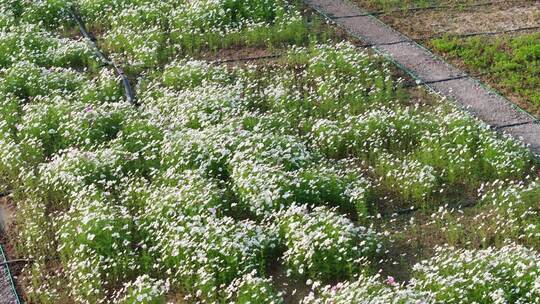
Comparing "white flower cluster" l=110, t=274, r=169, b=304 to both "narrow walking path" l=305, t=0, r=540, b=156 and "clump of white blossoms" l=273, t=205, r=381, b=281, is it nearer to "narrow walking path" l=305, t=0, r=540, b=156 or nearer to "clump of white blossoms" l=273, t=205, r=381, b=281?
"clump of white blossoms" l=273, t=205, r=381, b=281

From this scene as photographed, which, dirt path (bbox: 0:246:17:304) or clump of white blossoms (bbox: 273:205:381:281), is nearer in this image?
clump of white blossoms (bbox: 273:205:381:281)

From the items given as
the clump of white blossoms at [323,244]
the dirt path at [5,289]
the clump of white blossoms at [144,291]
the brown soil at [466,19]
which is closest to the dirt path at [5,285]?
the dirt path at [5,289]

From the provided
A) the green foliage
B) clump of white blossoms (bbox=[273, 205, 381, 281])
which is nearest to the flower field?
clump of white blossoms (bbox=[273, 205, 381, 281])

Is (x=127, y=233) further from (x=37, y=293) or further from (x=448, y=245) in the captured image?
(x=448, y=245)

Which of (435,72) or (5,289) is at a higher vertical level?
(435,72)

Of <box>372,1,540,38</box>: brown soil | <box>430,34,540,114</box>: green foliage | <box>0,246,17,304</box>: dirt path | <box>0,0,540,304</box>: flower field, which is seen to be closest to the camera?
<box>0,0,540,304</box>: flower field

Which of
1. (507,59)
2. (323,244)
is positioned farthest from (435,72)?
(323,244)

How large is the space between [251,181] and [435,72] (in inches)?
186

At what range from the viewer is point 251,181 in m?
9.60

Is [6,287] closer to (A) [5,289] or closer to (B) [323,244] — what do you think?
(A) [5,289]

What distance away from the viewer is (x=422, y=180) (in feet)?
32.5

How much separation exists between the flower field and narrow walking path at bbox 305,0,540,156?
356 mm

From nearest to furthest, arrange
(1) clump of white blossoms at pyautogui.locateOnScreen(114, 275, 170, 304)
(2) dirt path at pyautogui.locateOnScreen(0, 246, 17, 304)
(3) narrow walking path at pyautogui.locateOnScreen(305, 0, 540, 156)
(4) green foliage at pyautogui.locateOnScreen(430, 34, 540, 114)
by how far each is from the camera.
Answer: (1) clump of white blossoms at pyautogui.locateOnScreen(114, 275, 170, 304) < (2) dirt path at pyautogui.locateOnScreen(0, 246, 17, 304) < (3) narrow walking path at pyautogui.locateOnScreen(305, 0, 540, 156) < (4) green foliage at pyautogui.locateOnScreen(430, 34, 540, 114)

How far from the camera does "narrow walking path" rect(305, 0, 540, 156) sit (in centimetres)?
1155
